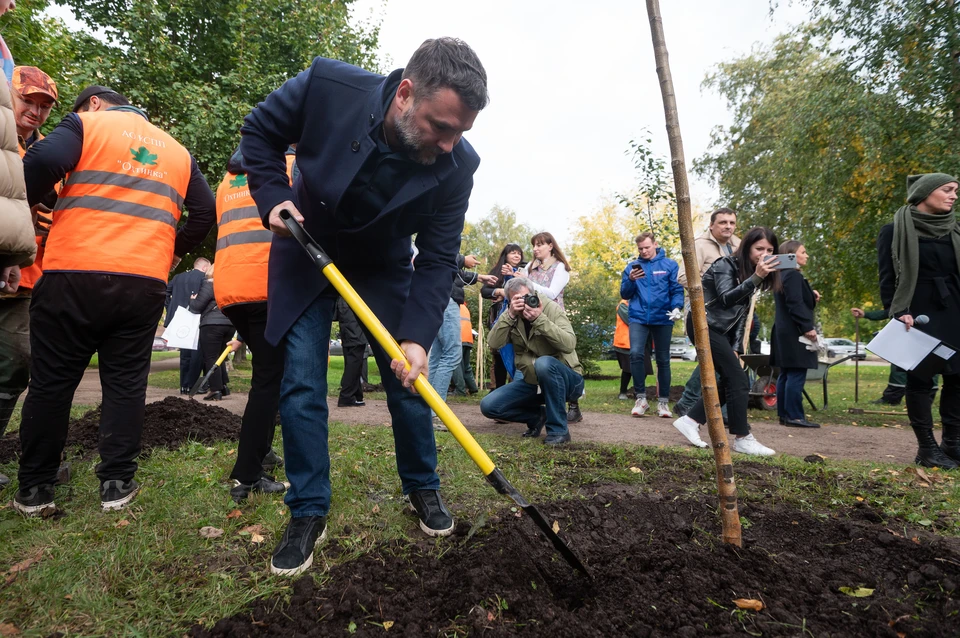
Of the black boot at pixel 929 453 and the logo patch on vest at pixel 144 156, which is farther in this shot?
the black boot at pixel 929 453

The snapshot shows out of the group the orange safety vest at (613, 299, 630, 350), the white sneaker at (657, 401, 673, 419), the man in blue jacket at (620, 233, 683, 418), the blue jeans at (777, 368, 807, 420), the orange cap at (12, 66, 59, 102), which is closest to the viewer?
the orange cap at (12, 66, 59, 102)

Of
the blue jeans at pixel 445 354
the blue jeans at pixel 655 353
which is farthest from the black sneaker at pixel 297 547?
the blue jeans at pixel 655 353

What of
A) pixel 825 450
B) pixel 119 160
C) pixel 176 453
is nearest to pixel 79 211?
pixel 119 160

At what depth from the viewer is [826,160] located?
1250 centimetres

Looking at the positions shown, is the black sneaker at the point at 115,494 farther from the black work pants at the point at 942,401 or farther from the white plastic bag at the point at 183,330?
the black work pants at the point at 942,401

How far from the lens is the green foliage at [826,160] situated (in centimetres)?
1067

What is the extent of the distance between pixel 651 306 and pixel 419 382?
5679 mm

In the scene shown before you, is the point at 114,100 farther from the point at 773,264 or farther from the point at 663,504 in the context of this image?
the point at 773,264

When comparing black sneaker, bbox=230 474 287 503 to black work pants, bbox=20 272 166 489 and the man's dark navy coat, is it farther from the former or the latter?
the man's dark navy coat

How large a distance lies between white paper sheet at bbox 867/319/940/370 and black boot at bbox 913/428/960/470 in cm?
47

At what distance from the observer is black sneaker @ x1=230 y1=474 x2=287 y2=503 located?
Answer: 3104mm

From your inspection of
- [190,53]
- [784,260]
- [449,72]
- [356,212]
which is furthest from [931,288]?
[190,53]

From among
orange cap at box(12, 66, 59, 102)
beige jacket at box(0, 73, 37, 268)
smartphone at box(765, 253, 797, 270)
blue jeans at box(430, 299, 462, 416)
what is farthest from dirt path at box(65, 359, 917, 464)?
beige jacket at box(0, 73, 37, 268)

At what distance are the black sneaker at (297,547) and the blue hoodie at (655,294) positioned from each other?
5816 millimetres
